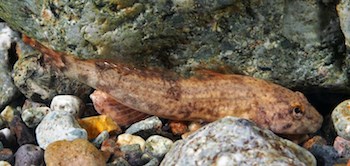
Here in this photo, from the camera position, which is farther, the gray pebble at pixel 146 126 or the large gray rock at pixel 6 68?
the large gray rock at pixel 6 68

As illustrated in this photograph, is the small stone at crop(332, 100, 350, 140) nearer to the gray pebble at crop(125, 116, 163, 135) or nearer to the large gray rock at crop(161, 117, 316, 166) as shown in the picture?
the large gray rock at crop(161, 117, 316, 166)

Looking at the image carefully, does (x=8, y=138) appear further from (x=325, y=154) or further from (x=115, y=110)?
(x=325, y=154)

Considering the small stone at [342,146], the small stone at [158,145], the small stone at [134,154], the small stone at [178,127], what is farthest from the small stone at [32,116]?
the small stone at [342,146]

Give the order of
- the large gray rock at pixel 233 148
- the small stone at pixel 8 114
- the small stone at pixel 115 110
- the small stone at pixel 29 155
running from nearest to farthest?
the large gray rock at pixel 233 148, the small stone at pixel 29 155, the small stone at pixel 115 110, the small stone at pixel 8 114

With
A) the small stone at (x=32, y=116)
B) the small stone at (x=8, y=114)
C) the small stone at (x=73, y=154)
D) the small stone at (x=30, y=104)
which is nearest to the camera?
the small stone at (x=73, y=154)

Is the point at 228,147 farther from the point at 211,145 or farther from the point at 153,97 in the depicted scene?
the point at 153,97

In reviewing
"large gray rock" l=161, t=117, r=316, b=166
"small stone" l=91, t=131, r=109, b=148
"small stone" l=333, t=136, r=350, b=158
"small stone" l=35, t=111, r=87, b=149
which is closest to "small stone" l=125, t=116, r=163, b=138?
"small stone" l=91, t=131, r=109, b=148

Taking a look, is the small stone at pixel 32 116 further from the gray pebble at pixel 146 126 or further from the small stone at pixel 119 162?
the small stone at pixel 119 162
